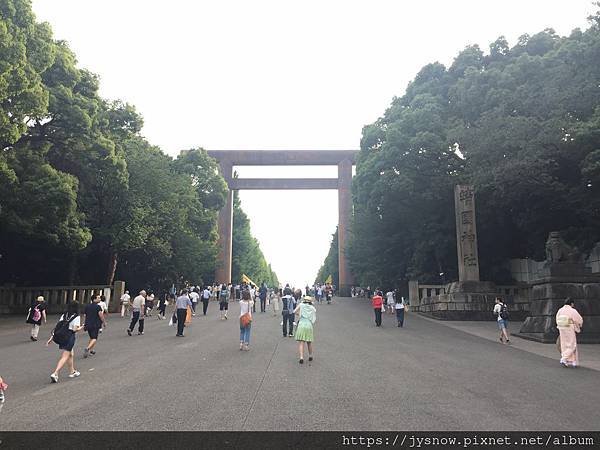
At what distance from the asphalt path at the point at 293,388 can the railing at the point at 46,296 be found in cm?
1151

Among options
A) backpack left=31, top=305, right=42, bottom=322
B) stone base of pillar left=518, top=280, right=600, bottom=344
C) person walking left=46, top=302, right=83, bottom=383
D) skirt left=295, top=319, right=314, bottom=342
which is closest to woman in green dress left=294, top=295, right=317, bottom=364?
skirt left=295, top=319, right=314, bottom=342

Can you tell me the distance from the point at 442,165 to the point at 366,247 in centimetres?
1002

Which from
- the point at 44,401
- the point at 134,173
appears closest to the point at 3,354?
the point at 44,401

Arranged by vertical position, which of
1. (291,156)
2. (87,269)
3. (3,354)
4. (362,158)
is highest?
(291,156)

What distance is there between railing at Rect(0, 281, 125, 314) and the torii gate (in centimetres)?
2219

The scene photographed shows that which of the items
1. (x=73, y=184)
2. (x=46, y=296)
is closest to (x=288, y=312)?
(x=73, y=184)

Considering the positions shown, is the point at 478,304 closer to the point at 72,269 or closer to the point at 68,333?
the point at 68,333

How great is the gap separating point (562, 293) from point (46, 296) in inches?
946

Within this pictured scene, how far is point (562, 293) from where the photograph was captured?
1460 cm

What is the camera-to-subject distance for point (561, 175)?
796 inches

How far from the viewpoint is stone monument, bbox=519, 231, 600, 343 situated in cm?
1455

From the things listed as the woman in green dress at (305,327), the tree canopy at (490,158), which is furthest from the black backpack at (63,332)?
the tree canopy at (490,158)

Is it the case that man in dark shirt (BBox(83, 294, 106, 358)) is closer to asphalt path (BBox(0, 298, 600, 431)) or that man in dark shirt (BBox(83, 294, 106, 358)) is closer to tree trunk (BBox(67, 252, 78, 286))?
asphalt path (BBox(0, 298, 600, 431))
